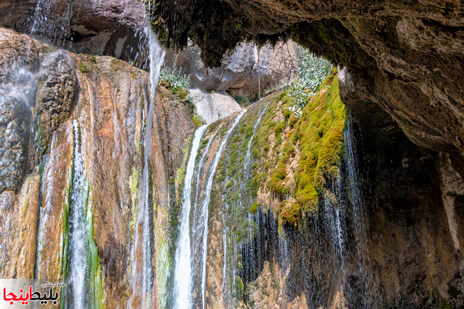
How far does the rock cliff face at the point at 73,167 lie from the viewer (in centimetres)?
588

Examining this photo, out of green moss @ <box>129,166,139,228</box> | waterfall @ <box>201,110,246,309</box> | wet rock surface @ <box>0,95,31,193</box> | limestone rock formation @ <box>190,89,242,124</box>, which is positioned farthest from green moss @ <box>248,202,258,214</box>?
limestone rock formation @ <box>190,89,242,124</box>

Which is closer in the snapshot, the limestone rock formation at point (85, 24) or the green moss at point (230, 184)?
the green moss at point (230, 184)

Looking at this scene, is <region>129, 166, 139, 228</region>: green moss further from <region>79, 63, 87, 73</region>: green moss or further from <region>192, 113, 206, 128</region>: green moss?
<region>192, 113, 206, 128</region>: green moss

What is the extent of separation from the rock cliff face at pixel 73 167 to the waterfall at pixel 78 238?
0.03 metres

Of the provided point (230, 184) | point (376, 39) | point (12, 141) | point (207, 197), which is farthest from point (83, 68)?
point (376, 39)

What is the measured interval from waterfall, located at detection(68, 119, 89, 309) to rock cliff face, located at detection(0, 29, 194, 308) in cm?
3

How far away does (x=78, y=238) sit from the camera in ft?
20.8

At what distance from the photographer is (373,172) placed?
17.5ft

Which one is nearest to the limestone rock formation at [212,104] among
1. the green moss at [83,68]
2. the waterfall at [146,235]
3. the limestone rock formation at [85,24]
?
the limestone rock formation at [85,24]

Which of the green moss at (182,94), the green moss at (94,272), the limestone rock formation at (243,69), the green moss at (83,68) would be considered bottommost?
the green moss at (94,272)

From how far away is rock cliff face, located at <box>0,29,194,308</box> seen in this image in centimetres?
588

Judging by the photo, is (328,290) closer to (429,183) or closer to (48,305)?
(429,183)

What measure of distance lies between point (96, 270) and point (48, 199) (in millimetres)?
1593

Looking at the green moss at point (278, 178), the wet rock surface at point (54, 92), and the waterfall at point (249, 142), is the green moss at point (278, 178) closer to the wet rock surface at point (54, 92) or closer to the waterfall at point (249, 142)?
the waterfall at point (249, 142)
